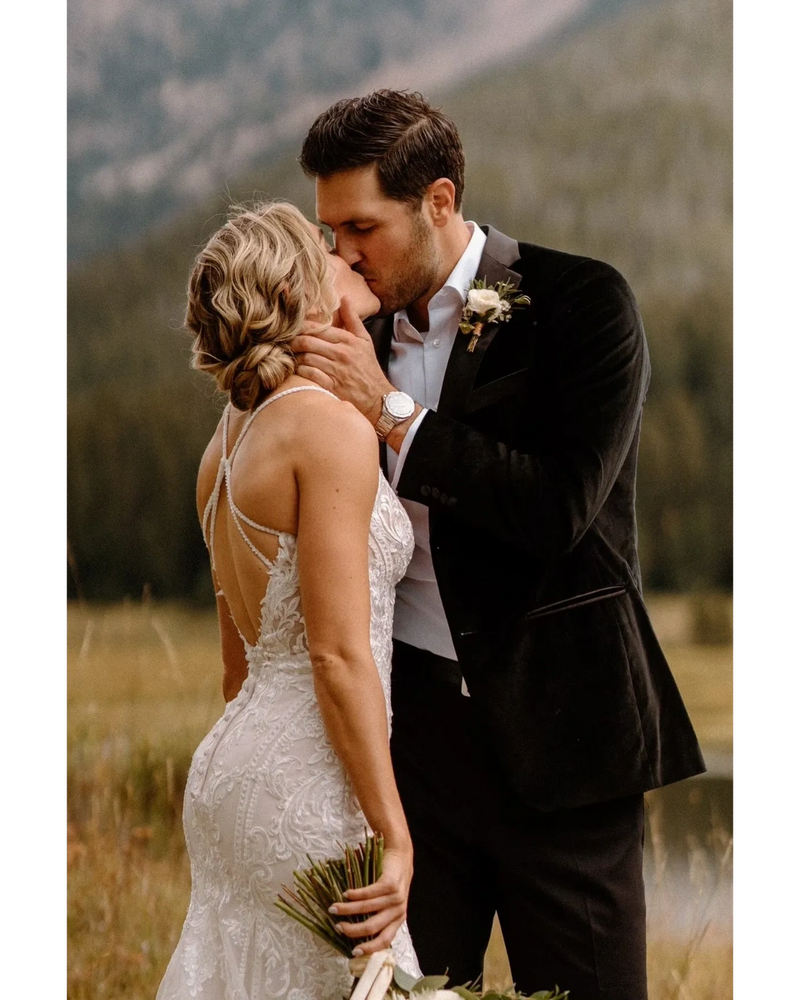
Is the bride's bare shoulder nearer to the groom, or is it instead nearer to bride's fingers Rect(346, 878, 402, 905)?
the groom

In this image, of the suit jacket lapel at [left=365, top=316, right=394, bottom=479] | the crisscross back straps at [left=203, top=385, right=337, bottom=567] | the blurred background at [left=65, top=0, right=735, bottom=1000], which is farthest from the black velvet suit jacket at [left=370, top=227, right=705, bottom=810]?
the blurred background at [left=65, top=0, right=735, bottom=1000]

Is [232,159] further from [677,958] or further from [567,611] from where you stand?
[677,958]

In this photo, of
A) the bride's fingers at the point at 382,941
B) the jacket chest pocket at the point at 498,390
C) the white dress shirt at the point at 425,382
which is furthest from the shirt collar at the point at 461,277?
the bride's fingers at the point at 382,941

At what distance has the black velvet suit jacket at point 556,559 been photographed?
7.76ft

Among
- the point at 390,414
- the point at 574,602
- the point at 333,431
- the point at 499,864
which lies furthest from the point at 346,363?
the point at 499,864

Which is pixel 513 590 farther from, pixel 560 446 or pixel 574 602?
pixel 560 446

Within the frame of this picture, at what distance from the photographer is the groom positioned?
236 cm

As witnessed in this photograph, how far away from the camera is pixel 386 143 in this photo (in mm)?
2551

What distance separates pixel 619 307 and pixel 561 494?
15.9 inches

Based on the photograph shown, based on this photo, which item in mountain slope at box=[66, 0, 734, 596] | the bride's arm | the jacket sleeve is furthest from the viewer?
mountain slope at box=[66, 0, 734, 596]

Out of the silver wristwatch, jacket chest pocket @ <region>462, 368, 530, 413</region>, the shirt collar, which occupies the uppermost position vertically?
the shirt collar

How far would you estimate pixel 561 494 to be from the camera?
2.34 metres

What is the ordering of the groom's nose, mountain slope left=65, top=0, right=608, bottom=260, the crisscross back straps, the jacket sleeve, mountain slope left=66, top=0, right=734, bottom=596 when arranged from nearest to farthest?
the crisscross back straps
the jacket sleeve
the groom's nose
mountain slope left=65, top=0, right=608, bottom=260
mountain slope left=66, top=0, right=734, bottom=596

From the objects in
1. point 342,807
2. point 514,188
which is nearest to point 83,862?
point 342,807
